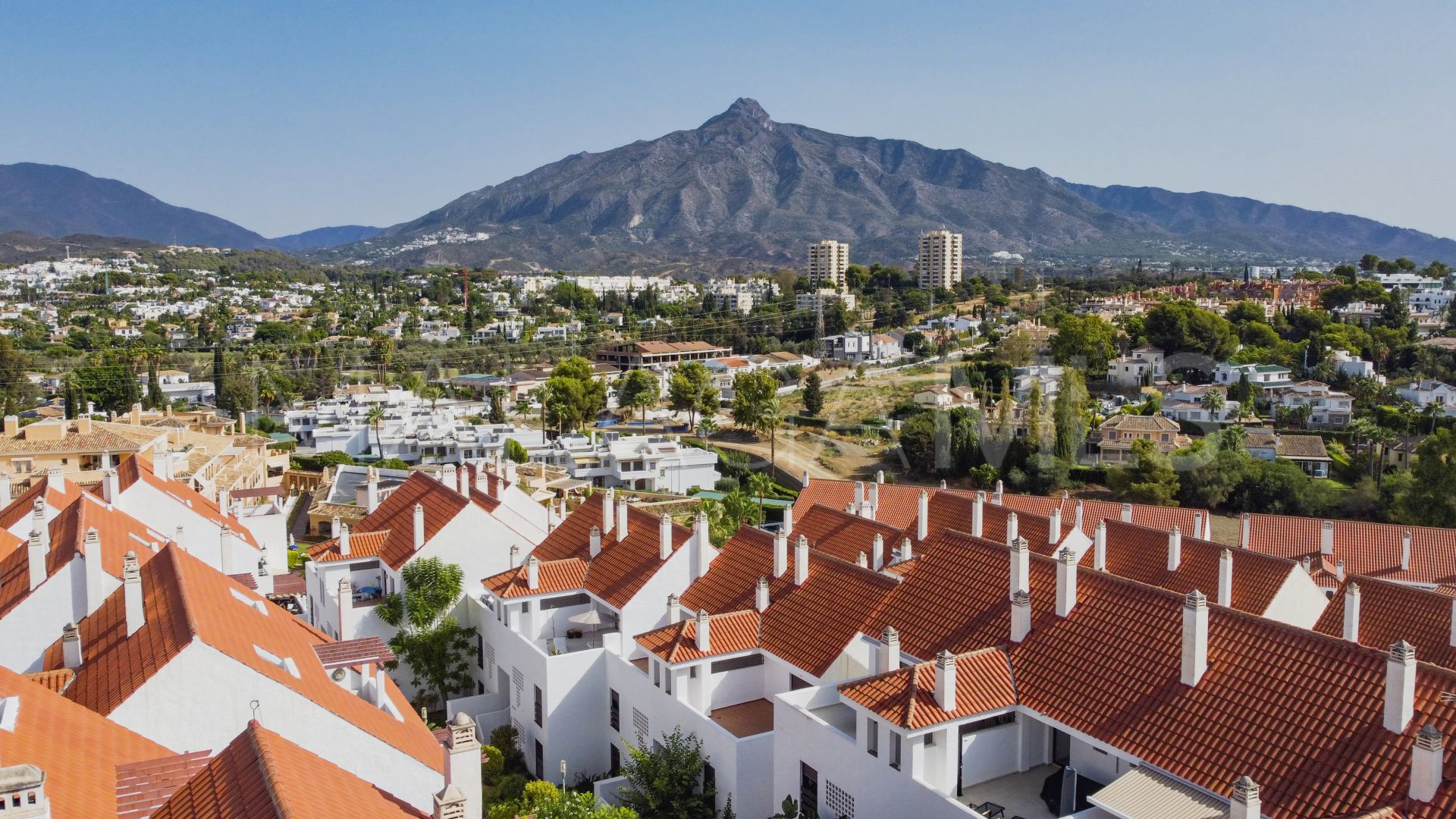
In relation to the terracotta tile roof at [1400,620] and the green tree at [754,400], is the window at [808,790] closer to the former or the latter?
the terracotta tile roof at [1400,620]

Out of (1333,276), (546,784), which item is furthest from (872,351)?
(546,784)

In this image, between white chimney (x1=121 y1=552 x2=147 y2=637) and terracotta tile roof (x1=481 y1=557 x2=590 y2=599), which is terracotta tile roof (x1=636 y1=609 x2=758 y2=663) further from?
white chimney (x1=121 y1=552 x2=147 y2=637)

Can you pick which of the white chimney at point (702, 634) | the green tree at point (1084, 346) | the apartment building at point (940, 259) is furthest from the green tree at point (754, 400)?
the apartment building at point (940, 259)

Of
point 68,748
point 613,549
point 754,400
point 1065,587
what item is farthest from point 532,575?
point 754,400

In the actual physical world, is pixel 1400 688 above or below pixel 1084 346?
above

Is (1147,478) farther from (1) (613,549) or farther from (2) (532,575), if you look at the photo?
(2) (532,575)

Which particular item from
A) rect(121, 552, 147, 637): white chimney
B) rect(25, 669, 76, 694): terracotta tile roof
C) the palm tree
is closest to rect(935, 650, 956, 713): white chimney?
rect(121, 552, 147, 637): white chimney
